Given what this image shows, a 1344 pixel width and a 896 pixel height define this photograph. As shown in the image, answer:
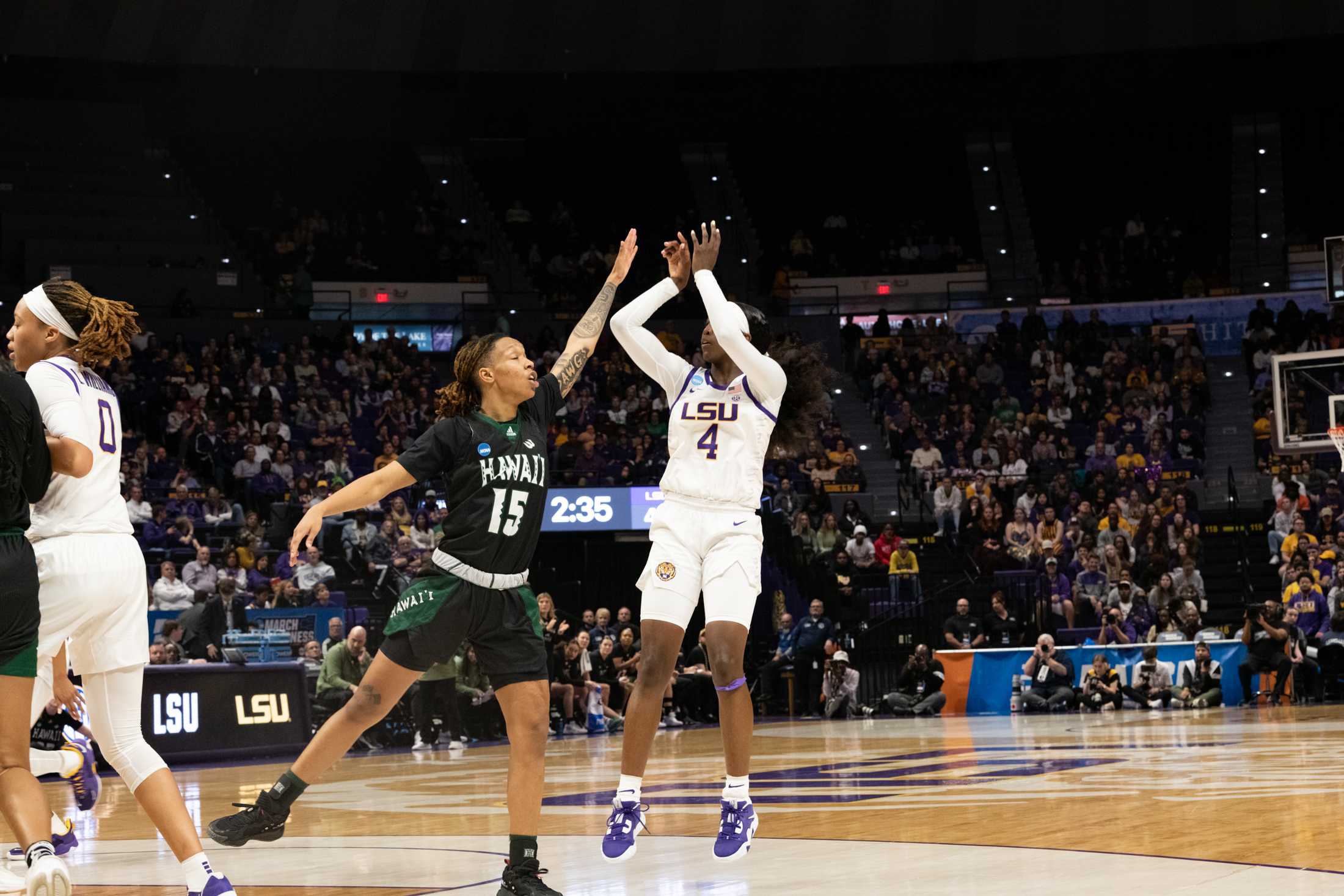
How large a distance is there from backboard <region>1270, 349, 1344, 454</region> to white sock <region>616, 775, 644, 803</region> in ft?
51.4

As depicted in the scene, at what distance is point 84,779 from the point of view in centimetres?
845

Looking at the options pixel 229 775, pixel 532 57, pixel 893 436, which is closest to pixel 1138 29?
pixel 893 436

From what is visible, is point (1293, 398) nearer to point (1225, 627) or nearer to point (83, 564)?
point (1225, 627)

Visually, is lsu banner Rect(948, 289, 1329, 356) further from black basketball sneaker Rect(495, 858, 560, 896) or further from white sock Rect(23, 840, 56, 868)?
white sock Rect(23, 840, 56, 868)

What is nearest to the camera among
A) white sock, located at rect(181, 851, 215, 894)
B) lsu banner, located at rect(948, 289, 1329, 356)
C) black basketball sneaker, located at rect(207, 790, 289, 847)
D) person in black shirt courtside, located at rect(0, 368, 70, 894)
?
person in black shirt courtside, located at rect(0, 368, 70, 894)

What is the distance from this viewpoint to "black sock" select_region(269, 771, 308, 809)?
6094 mm

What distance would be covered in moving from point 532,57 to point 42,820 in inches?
1109

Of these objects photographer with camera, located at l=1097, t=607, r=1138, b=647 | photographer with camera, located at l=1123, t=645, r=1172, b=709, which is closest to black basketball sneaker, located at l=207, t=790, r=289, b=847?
photographer with camera, located at l=1123, t=645, r=1172, b=709

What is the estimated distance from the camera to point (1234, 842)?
20.6ft


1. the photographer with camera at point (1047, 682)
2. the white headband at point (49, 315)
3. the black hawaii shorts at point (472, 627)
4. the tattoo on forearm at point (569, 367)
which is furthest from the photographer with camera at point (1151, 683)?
the white headband at point (49, 315)

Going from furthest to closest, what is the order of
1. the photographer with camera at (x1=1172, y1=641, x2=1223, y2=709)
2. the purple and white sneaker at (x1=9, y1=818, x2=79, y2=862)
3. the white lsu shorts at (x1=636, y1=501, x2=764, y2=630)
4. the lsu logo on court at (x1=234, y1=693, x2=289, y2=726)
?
the photographer with camera at (x1=1172, y1=641, x2=1223, y2=709), the lsu logo on court at (x1=234, y1=693, x2=289, y2=726), the purple and white sneaker at (x1=9, y1=818, x2=79, y2=862), the white lsu shorts at (x1=636, y1=501, x2=764, y2=630)

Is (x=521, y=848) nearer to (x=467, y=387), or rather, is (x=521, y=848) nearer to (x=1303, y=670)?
(x=467, y=387)

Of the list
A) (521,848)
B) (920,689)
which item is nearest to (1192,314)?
(920,689)

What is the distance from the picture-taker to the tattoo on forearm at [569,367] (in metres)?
6.45
